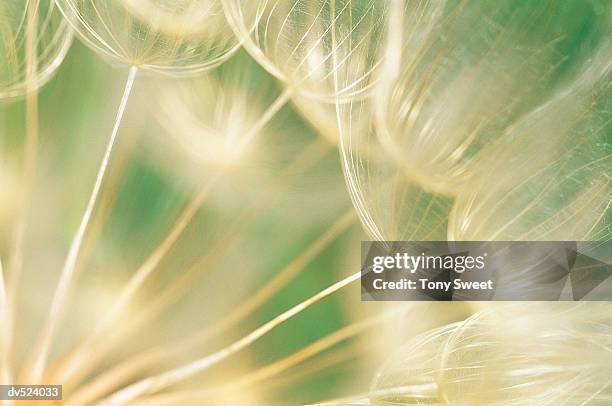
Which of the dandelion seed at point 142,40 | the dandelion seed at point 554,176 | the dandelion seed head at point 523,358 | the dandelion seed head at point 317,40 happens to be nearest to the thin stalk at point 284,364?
the dandelion seed head at point 523,358

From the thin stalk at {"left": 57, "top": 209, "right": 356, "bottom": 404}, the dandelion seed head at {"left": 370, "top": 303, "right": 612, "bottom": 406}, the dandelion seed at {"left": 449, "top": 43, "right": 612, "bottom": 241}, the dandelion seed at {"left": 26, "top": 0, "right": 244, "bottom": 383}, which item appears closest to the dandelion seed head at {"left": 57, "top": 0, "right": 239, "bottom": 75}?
the dandelion seed at {"left": 26, "top": 0, "right": 244, "bottom": 383}

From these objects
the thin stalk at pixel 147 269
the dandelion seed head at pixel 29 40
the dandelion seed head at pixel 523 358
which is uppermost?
the dandelion seed head at pixel 29 40

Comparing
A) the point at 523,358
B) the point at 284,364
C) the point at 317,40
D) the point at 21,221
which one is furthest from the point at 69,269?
the point at 523,358

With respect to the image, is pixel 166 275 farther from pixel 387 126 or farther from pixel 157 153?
pixel 387 126

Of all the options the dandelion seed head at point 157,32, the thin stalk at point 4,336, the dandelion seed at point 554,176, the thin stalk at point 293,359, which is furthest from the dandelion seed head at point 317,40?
the thin stalk at point 4,336

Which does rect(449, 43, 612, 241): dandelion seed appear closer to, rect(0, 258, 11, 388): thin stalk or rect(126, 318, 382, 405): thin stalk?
rect(126, 318, 382, 405): thin stalk

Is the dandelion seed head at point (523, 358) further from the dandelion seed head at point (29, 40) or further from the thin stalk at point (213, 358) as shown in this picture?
the dandelion seed head at point (29, 40)

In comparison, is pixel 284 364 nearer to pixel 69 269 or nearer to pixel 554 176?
pixel 69 269

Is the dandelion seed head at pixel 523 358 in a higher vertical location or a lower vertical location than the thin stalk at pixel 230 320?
lower
